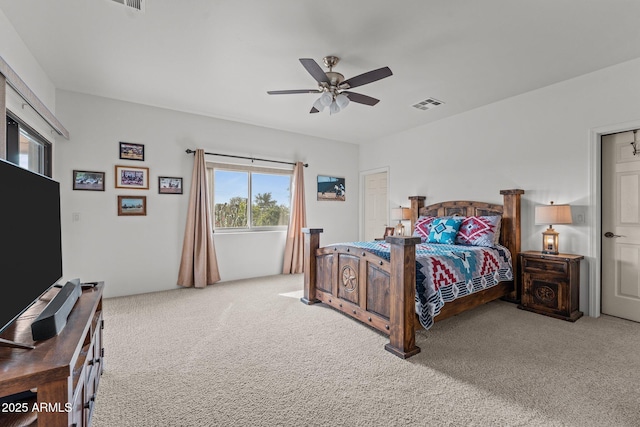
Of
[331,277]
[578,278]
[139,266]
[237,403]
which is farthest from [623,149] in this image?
[139,266]

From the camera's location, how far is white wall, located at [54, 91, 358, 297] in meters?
3.72

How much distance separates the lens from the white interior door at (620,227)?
3.08 metres

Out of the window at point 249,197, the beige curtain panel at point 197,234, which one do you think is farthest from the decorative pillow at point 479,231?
the beige curtain panel at point 197,234

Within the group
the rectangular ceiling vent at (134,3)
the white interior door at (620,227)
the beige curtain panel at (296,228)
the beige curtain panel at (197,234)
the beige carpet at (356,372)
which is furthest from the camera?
the beige curtain panel at (296,228)

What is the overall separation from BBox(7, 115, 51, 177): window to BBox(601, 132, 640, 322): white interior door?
580 centimetres

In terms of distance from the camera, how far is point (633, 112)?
2.98 meters

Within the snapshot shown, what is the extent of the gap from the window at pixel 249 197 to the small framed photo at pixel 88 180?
1.38m

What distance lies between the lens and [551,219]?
10.6 feet

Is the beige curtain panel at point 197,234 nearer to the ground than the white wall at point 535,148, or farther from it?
nearer to the ground

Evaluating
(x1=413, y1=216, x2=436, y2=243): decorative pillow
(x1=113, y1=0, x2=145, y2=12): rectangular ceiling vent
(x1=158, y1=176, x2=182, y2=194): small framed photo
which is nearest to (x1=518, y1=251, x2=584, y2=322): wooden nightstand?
(x1=413, y1=216, x2=436, y2=243): decorative pillow

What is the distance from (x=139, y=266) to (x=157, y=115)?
6.93 feet

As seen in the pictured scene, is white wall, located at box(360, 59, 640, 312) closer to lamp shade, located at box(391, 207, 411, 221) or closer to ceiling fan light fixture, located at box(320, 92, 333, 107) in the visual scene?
lamp shade, located at box(391, 207, 411, 221)

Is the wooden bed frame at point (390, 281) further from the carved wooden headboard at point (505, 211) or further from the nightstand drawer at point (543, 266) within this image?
the nightstand drawer at point (543, 266)

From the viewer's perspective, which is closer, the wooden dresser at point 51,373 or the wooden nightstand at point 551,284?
the wooden dresser at point 51,373
